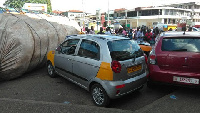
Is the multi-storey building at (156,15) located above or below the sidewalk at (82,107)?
above

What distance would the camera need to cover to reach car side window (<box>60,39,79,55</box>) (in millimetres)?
4580

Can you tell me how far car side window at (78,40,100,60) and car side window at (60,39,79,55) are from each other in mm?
340

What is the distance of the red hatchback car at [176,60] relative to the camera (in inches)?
151

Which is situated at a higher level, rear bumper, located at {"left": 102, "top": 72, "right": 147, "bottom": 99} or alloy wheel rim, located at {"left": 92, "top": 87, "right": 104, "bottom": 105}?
rear bumper, located at {"left": 102, "top": 72, "right": 147, "bottom": 99}

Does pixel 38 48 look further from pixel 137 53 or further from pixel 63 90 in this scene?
pixel 137 53

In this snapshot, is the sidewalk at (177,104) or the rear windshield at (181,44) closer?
the sidewalk at (177,104)

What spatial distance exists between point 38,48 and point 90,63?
309cm

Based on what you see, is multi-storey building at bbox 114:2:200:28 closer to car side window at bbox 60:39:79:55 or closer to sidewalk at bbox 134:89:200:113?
car side window at bbox 60:39:79:55

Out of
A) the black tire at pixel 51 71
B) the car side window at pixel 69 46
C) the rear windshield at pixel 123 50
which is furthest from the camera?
the black tire at pixel 51 71

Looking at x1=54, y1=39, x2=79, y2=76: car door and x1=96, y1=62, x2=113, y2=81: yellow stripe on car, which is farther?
x1=54, y1=39, x2=79, y2=76: car door

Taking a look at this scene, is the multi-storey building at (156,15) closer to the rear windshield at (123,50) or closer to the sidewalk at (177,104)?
the sidewalk at (177,104)

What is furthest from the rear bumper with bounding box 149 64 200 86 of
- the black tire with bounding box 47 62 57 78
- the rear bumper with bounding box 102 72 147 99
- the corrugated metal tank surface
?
the corrugated metal tank surface

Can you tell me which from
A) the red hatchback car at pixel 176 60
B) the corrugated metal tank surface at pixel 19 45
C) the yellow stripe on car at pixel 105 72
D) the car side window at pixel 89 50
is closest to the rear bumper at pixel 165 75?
the red hatchback car at pixel 176 60

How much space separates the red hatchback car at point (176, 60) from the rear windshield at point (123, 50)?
1.75 feet
